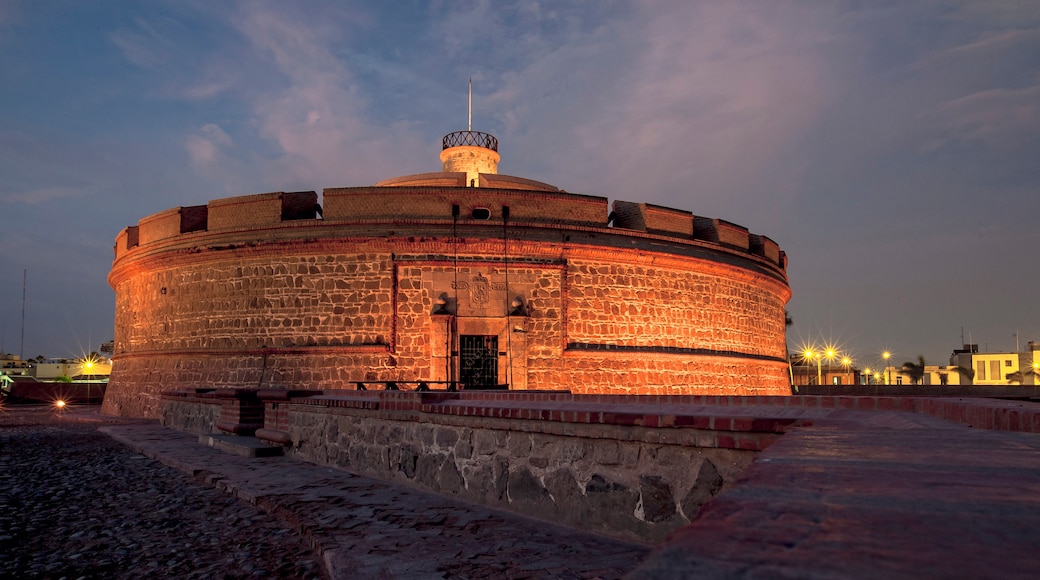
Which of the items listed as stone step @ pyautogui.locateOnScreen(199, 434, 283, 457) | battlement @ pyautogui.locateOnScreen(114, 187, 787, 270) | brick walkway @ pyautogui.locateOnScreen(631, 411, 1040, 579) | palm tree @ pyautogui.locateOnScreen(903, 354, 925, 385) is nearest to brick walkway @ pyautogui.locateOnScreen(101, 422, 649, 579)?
stone step @ pyautogui.locateOnScreen(199, 434, 283, 457)

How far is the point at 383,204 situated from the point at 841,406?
12.6m

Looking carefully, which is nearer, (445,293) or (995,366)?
(445,293)

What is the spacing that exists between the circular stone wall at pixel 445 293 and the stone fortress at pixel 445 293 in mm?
31

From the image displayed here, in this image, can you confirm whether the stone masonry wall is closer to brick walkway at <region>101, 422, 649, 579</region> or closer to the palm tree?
brick walkway at <region>101, 422, 649, 579</region>

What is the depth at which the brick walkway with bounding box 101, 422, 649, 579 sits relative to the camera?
3854 millimetres

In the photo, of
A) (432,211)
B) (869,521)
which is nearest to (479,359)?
(432,211)

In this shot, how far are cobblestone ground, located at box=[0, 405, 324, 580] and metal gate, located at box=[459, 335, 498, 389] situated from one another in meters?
7.66

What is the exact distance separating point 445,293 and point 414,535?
11136mm

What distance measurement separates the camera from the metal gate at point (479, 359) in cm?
1559

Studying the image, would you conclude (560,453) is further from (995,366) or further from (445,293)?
(995,366)

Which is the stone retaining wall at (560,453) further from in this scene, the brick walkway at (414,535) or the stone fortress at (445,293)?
the stone fortress at (445,293)

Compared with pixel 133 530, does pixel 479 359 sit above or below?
above

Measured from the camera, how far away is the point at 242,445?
30.7ft

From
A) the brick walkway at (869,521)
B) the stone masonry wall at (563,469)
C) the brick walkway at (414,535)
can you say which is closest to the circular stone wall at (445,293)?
the stone masonry wall at (563,469)
